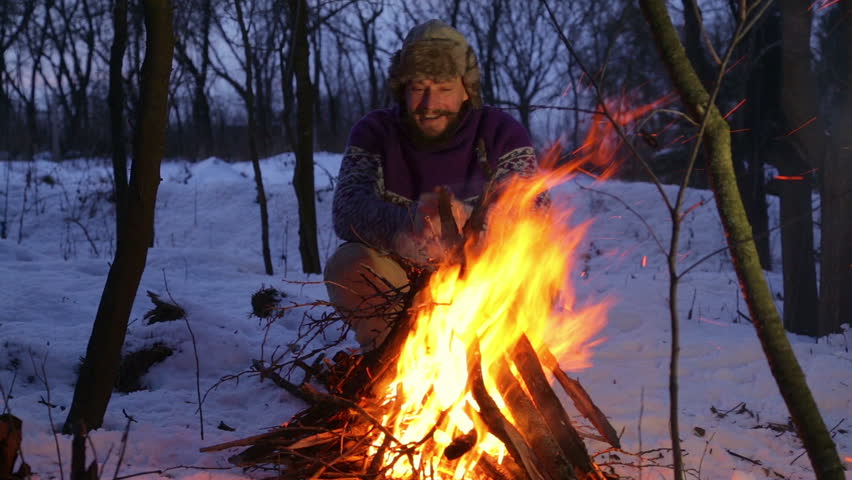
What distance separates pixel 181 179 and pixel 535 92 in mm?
11369

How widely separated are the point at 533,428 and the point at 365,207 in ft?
4.37

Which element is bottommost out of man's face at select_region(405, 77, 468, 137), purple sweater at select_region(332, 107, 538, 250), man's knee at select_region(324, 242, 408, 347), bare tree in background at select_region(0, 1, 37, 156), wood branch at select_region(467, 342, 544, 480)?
wood branch at select_region(467, 342, 544, 480)

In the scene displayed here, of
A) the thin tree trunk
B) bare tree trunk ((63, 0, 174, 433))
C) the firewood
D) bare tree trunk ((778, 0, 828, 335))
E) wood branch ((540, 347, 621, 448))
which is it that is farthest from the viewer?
the thin tree trunk

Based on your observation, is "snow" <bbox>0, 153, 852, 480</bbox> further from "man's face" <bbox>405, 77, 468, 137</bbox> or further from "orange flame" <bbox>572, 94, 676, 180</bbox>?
"man's face" <bbox>405, 77, 468, 137</bbox>

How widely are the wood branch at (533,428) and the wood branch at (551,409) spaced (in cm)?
3

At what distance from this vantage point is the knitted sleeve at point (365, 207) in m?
2.93

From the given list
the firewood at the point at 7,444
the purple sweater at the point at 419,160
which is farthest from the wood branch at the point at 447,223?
the firewood at the point at 7,444

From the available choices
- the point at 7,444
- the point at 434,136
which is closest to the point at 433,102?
the point at 434,136

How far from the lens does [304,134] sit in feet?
21.4

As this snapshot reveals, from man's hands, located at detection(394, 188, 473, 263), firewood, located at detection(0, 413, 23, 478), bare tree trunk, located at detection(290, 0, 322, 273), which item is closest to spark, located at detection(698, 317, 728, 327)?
man's hands, located at detection(394, 188, 473, 263)

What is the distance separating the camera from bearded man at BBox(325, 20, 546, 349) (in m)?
3.07

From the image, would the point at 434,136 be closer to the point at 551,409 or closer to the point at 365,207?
the point at 365,207

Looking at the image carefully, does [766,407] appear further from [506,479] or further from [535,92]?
[535,92]

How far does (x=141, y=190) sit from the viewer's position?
2.16 meters
